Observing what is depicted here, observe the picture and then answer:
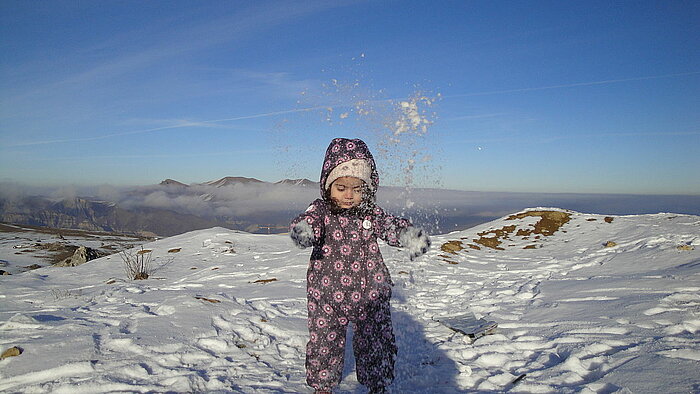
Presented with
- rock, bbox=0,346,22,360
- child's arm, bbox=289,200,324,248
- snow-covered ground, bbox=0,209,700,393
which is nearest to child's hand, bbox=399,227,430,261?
snow-covered ground, bbox=0,209,700,393

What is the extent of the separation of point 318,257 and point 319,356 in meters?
0.72

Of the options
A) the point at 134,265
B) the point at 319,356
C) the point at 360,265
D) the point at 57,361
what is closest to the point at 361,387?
the point at 319,356

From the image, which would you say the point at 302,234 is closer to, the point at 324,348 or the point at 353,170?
the point at 353,170

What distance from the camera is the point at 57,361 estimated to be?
278 cm

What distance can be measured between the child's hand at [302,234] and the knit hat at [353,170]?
0.47 metres

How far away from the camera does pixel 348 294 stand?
9.65ft

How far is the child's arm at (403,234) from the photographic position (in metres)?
3.03

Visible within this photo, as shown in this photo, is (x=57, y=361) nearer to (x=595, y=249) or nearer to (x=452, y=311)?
(x=452, y=311)

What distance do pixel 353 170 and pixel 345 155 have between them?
14 cm

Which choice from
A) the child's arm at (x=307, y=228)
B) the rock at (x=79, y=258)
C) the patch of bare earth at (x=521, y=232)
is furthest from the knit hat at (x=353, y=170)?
the rock at (x=79, y=258)

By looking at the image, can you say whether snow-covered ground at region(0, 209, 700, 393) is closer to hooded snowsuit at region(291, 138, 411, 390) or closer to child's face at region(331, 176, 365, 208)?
hooded snowsuit at region(291, 138, 411, 390)

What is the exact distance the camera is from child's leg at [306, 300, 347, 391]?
283cm

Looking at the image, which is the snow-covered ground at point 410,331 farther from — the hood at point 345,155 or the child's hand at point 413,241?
the hood at point 345,155

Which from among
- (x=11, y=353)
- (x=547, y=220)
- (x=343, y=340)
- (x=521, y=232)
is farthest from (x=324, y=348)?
(x=547, y=220)
